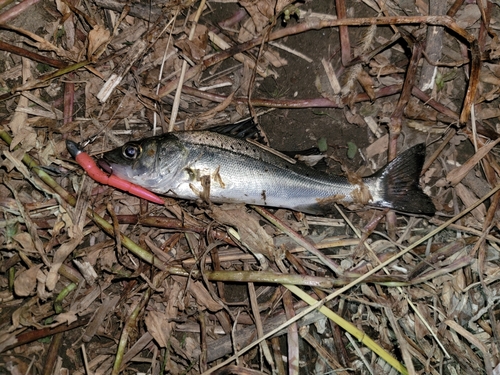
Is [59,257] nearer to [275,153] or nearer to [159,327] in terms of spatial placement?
[159,327]

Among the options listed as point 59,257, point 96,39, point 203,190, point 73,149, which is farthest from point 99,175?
point 96,39

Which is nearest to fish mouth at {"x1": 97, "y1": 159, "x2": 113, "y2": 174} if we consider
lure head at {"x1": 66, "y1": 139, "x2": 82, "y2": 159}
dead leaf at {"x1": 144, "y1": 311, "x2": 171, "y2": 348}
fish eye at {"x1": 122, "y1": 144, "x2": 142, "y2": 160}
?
fish eye at {"x1": 122, "y1": 144, "x2": 142, "y2": 160}

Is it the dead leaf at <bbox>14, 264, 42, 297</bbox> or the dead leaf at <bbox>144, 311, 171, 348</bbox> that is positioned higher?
the dead leaf at <bbox>14, 264, 42, 297</bbox>

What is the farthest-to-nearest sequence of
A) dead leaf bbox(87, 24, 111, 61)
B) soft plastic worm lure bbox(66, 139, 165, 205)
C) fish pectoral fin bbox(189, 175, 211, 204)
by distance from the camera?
dead leaf bbox(87, 24, 111, 61) → soft plastic worm lure bbox(66, 139, 165, 205) → fish pectoral fin bbox(189, 175, 211, 204)

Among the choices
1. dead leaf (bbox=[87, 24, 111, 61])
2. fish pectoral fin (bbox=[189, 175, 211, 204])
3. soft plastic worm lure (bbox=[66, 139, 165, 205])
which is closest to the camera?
fish pectoral fin (bbox=[189, 175, 211, 204])

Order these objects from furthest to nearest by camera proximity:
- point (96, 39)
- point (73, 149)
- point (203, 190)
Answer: point (96, 39) → point (73, 149) → point (203, 190)

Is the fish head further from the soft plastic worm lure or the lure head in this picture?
the lure head
